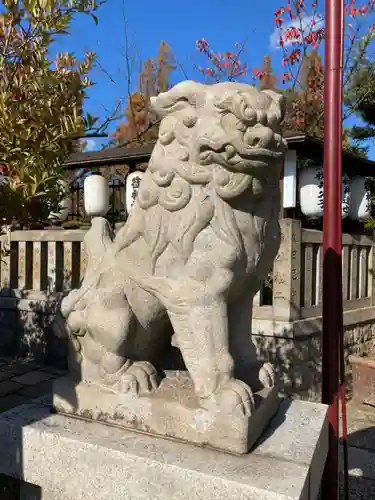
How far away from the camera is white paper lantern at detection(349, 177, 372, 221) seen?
17.7 ft

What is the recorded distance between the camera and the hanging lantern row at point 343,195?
5020 mm

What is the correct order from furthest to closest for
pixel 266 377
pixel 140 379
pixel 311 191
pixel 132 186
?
pixel 132 186 < pixel 311 191 < pixel 266 377 < pixel 140 379

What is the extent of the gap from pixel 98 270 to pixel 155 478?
0.88 metres

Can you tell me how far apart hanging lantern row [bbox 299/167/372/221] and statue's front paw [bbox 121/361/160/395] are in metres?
3.55

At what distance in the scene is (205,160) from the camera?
167cm

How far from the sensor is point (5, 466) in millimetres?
1891

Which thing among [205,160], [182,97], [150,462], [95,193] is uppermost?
[95,193]

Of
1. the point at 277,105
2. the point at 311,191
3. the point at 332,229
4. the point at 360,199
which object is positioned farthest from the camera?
the point at 360,199

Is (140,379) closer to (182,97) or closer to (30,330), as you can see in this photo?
(182,97)

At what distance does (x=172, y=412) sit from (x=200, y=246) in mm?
625

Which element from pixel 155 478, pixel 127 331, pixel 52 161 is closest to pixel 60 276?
pixel 52 161

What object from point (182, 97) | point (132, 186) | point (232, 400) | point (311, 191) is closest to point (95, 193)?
point (132, 186)

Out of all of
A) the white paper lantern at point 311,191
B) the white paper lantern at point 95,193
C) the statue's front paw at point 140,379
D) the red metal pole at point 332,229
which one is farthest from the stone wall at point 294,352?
the white paper lantern at point 95,193

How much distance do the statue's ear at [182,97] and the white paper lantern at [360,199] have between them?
4.14 metres
